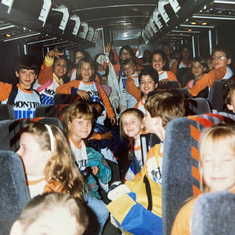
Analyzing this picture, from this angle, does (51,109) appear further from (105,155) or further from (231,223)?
(231,223)

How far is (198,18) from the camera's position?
4.70m

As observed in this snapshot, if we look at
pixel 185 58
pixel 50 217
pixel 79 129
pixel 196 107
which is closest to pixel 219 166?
pixel 50 217

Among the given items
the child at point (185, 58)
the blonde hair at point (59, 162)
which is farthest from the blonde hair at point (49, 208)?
the child at point (185, 58)

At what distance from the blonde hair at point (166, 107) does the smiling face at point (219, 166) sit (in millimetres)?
582

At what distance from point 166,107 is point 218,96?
1.39 m

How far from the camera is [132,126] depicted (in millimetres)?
2906

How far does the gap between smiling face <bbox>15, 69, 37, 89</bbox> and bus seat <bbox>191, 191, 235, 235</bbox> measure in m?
3.10

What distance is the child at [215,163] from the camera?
1068 mm

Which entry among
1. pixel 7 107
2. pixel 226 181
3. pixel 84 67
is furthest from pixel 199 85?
pixel 226 181

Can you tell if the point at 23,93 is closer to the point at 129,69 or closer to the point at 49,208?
the point at 129,69

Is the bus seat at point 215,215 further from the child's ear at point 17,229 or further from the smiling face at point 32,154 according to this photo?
the smiling face at point 32,154

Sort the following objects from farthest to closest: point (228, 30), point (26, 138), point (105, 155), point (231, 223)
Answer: point (228, 30) → point (105, 155) → point (26, 138) → point (231, 223)

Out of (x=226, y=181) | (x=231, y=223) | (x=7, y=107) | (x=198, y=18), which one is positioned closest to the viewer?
(x=231, y=223)

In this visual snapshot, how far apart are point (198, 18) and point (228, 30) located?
43.8 inches
